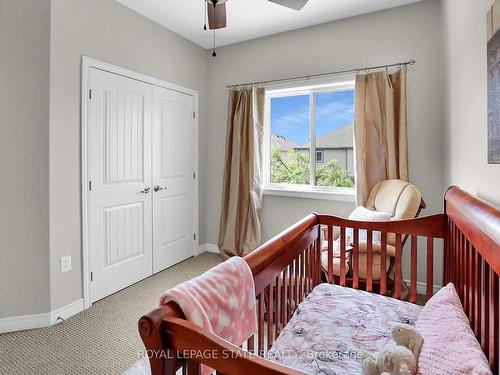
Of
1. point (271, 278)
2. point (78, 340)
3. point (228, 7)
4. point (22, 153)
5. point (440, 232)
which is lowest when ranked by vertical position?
point (78, 340)

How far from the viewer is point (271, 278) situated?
1217 millimetres

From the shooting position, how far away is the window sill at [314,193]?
10.0 ft

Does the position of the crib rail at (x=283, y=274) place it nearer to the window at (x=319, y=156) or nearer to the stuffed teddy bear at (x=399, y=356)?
the stuffed teddy bear at (x=399, y=356)

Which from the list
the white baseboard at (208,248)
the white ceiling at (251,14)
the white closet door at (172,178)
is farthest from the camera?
the white baseboard at (208,248)

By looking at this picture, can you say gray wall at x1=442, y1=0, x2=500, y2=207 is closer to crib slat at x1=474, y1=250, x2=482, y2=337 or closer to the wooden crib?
the wooden crib

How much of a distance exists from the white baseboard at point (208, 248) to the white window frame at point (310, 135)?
1021 millimetres

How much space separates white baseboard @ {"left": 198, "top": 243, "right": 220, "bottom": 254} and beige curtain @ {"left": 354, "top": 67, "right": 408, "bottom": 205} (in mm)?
1918

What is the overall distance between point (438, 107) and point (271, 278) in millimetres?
2295

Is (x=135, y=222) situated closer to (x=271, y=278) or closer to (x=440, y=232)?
(x=271, y=278)

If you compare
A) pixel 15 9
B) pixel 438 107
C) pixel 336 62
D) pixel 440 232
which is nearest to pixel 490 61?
pixel 440 232

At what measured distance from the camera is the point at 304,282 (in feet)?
5.64

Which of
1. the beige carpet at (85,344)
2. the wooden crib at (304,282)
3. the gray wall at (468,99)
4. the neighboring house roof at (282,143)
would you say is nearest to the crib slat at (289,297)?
the wooden crib at (304,282)

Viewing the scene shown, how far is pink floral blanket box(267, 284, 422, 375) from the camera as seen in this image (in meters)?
1.13

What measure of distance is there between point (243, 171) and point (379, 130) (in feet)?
4.95
